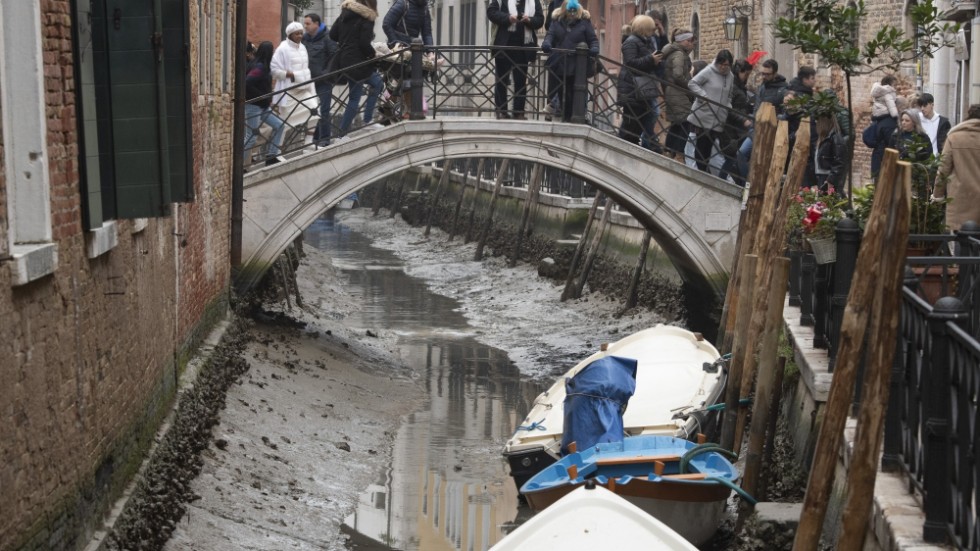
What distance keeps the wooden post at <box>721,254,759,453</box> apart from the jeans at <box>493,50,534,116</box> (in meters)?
4.99

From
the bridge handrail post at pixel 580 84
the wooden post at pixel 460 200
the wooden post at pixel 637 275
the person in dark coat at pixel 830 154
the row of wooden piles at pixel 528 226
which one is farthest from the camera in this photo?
the wooden post at pixel 460 200

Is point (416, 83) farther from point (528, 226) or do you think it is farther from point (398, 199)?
point (398, 199)

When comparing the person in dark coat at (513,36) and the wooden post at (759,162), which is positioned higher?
the person in dark coat at (513,36)

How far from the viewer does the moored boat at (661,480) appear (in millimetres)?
9250

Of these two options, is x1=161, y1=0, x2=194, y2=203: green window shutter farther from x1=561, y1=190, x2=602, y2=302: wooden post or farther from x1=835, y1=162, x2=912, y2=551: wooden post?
x1=561, y1=190, x2=602, y2=302: wooden post

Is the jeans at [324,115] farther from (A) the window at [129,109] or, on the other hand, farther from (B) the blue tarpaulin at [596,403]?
(A) the window at [129,109]

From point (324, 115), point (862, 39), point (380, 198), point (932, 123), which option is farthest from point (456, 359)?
point (380, 198)

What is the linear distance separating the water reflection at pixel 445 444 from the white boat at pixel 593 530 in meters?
3.44

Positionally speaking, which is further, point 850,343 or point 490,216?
point 490,216

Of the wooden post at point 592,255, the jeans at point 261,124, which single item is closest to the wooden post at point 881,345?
the jeans at point 261,124

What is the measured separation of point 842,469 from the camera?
24.3ft

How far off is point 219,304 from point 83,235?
7.42 m

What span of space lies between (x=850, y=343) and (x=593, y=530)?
1607 millimetres

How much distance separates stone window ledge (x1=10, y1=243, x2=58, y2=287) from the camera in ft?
18.8
